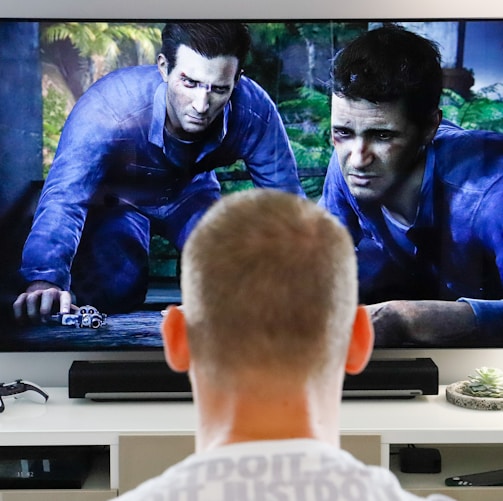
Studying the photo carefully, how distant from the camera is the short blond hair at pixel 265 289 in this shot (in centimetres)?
97

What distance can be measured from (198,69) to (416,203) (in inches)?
35.7

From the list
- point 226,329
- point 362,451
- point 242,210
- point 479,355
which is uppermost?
point 242,210

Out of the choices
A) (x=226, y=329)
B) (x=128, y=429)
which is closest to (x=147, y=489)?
(x=226, y=329)

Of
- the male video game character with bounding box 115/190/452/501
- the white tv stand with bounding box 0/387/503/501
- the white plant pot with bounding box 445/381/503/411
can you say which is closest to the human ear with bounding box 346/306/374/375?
the male video game character with bounding box 115/190/452/501

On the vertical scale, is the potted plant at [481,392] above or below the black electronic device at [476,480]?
above

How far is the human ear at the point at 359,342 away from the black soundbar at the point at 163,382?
2.28 meters

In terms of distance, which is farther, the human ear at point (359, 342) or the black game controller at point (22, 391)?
the black game controller at point (22, 391)

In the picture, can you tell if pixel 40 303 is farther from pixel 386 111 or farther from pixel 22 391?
pixel 386 111

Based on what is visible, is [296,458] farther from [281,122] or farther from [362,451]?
[281,122]

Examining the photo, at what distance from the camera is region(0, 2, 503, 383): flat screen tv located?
338 centimetres

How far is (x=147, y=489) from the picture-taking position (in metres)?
0.87

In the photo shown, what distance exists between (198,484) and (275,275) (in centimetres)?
22

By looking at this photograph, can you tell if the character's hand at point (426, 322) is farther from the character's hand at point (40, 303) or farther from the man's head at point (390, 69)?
the character's hand at point (40, 303)

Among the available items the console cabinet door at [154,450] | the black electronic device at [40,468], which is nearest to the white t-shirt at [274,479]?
the console cabinet door at [154,450]
